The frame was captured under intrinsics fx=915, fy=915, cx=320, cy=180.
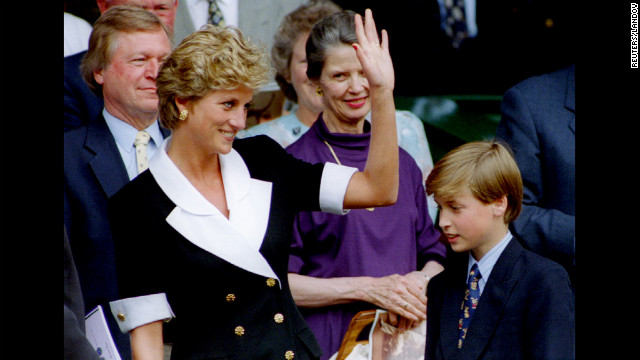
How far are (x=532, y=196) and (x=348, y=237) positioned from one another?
72 cm

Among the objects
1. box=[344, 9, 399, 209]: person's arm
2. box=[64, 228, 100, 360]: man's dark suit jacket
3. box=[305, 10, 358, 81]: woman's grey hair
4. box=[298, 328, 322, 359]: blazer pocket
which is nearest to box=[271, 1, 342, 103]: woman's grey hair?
box=[305, 10, 358, 81]: woman's grey hair

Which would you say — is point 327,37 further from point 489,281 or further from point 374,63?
point 489,281

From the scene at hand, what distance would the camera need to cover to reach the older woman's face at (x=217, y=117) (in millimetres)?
2383

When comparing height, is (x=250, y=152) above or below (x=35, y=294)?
above

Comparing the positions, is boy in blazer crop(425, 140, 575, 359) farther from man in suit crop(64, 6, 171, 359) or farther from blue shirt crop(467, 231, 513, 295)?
man in suit crop(64, 6, 171, 359)

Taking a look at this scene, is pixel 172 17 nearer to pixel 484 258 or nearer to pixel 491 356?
pixel 484 258

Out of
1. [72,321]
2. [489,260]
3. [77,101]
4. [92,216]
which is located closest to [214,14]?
[77,101]

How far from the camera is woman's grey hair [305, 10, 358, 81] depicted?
127 inches

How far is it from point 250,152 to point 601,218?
3.44 ft

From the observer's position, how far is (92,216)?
2.96 meters

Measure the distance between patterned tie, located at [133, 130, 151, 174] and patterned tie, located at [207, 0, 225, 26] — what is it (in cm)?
99

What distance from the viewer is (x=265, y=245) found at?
2.41 metres

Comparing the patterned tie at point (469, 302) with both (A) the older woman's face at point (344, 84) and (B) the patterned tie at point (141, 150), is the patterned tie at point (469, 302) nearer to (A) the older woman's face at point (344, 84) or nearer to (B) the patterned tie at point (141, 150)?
(A) the older woman's face at point (344, 84)

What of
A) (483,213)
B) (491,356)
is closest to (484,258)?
(483,213)
